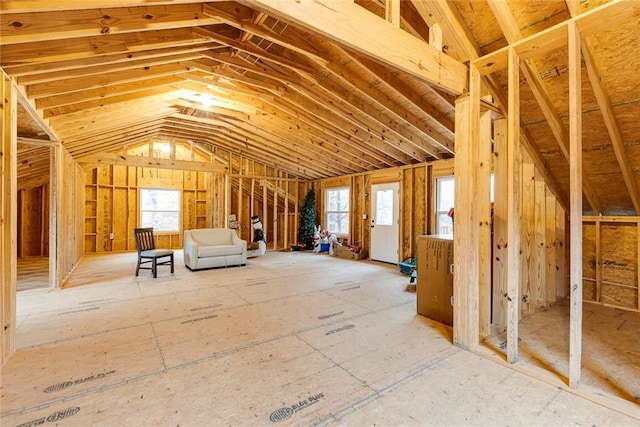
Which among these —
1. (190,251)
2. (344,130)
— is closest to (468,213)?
(344,130)

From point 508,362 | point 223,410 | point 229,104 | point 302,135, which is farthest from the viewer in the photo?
point 302,135

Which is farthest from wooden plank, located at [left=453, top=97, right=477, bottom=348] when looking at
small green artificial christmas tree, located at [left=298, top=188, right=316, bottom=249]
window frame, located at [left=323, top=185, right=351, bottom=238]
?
small green artificial christmas tree, located at [left=298, top=188, right=316, bottom=249]

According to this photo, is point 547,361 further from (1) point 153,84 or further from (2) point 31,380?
(1) point 153,84

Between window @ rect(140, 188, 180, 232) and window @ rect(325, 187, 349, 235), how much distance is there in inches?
183

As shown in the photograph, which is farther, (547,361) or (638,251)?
(638,251)

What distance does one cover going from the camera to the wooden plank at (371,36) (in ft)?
5.10

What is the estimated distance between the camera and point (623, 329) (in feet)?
9.30

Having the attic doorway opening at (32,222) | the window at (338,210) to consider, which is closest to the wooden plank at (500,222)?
the window at (338,210)

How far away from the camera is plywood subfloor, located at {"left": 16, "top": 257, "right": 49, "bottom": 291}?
14.1 ft

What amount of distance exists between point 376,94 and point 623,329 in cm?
368

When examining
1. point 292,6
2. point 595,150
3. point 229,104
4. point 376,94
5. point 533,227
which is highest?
point 229,104

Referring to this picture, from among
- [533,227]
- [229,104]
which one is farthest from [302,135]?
[533,227]

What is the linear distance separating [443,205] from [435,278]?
3.02 metres

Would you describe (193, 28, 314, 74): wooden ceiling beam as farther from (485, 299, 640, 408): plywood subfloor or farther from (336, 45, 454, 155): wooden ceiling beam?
(485, 299, 640, 408): plywood subfloor
